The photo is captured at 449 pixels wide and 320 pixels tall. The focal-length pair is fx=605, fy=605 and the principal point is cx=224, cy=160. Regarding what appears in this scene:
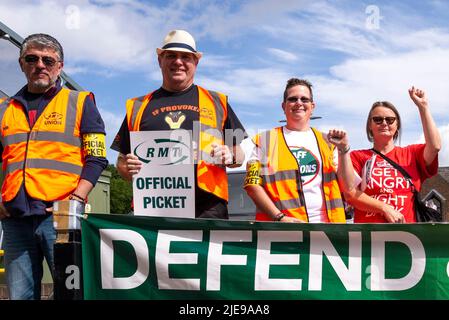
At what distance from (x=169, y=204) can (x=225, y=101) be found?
0.94 meters

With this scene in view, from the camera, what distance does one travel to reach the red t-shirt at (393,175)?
4379 mm

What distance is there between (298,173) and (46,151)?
5.73 ft

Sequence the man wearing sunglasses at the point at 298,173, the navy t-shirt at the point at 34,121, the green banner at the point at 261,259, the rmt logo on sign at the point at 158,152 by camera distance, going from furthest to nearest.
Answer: the man wearing sunglasses at the point at 298,173, the rmt logo on sign at the point at 158,152, the navy t-shirt at the point at 34,121, the green banner at the point at 261,259

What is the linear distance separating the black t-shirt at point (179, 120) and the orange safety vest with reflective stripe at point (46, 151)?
1.48ft

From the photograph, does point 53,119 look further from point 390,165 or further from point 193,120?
point 390,165

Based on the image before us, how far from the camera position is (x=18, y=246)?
4031 millimetres

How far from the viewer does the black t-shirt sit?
429cm

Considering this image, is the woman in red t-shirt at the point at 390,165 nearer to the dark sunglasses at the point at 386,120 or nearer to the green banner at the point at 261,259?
the dark sunglasses at the point at 386,120

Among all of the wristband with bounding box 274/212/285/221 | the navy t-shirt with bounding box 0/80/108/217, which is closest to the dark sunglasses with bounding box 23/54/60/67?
the navy t-shirt with bounding box 0/80/108/217

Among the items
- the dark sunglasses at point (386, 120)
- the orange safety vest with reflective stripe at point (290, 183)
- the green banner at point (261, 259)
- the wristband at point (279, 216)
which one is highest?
the dark sunglasses at point (386, 120)

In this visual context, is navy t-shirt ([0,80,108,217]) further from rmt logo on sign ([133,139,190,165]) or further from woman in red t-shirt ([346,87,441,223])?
woman in red t-shirt ([346,87,441,223])

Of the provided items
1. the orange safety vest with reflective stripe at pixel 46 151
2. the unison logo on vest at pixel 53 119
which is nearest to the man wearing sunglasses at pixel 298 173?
the orange safety vest with reflective stripe at pixel 46 151

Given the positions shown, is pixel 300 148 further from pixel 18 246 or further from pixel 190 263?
pixel 18 246
